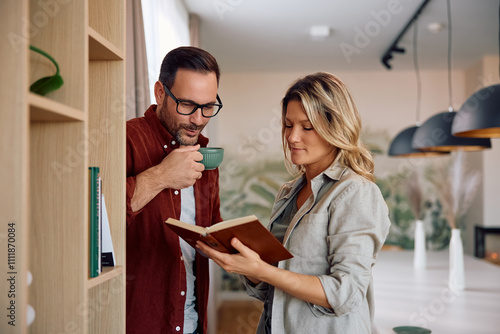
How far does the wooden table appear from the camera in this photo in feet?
6.73

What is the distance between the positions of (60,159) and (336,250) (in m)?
0.71

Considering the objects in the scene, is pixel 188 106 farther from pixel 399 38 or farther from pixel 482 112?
pixel 399 38

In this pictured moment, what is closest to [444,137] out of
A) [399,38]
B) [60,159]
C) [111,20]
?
[399,38]

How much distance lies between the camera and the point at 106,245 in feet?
3.92

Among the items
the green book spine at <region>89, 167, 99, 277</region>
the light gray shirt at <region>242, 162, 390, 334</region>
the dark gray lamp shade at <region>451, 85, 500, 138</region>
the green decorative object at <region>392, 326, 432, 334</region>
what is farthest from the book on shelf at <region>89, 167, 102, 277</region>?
the dark gray lamp shade at <region>451, 85, 500, 138</region>

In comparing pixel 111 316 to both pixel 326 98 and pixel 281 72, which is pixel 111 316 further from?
pixel 281 72

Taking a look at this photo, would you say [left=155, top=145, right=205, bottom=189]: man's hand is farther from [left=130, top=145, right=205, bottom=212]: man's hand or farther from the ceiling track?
the ceiling track

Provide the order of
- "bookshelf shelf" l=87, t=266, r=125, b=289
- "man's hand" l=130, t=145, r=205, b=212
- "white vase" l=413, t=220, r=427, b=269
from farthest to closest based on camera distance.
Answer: "white vase" l=413, t=220, r=427, b=269 < "man's hand" l=130, t=145, r=205, b=212 < "bookshelf shelf" l=87, t=266, r=125, b=289

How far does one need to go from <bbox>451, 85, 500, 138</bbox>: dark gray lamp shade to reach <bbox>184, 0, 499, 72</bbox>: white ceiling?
1.66 metres

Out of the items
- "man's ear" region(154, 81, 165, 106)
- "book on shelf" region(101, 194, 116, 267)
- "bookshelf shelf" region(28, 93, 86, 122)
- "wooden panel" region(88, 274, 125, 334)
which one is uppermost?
"man's ear" region(154, 81, 165, 106)

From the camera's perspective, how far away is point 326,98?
54.4 inches

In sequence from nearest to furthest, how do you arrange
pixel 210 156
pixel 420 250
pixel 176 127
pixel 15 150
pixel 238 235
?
pixel 15 150 < pixel 238 235 < pixel 210 156 < pixel 176 127 < pixel 420 250

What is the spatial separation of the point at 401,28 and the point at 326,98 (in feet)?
10.4

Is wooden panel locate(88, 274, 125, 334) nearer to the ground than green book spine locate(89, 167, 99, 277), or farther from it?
nearer to the ground
